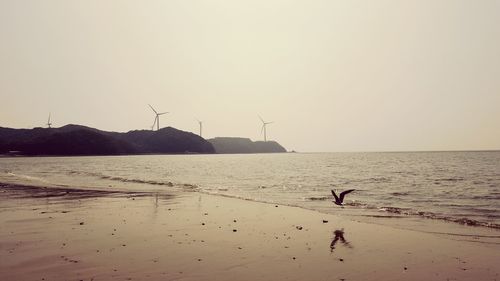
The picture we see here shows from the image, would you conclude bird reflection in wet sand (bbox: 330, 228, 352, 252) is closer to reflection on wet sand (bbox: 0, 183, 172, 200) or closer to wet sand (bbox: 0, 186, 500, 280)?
wet sand (bbox: 0, 186, 500, 280)

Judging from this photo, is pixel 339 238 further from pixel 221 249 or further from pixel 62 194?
pixel 62 194

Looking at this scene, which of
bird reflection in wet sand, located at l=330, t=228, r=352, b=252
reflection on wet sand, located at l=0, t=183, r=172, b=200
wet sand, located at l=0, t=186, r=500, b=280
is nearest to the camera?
wet sand, located at l=0, t=186, r=500, b=280

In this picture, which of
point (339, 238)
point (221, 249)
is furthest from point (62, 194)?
point (339, 238)

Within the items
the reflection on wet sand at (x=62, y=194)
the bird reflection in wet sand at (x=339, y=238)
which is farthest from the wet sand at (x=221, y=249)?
the reflection on wet sand at (x=62, y=194)

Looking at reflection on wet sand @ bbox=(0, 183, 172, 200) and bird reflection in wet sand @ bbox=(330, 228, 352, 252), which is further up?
reflection on wet sand @ bbox=(0, 183, 172, 200)

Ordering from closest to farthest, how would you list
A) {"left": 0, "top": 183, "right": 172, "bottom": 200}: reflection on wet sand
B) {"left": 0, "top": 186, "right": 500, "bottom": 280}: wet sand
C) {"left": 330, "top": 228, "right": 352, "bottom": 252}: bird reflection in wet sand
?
1. {"left": 0, "top": 186, "right": 500, "bottom": 280}: wet sand
2. {"left": 330, "top": 228, "right": 352, "bottom": 252}: bird reflection in wet sand
3. {"left": 0, "top": 183, "right": 172, "bottom": 200}: reflection on wet sand

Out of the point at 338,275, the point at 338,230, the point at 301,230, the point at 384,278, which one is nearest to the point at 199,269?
the point at 338,275

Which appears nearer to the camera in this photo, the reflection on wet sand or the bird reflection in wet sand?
the bird reflection in wet sand

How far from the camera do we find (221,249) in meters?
14.5

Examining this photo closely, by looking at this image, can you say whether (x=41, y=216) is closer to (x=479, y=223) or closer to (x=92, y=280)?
(x=92, y=280)

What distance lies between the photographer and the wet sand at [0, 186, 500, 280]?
37.7 feet

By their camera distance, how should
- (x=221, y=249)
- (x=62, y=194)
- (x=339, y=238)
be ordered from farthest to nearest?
(x=62, y=194), (x=339, y=238), (x=221, y=249)

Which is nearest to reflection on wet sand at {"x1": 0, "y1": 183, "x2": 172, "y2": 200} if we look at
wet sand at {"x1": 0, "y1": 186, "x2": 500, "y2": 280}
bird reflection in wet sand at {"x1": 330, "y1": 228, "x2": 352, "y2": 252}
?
wet sand at {"x1": 0, "y1": 186, "x2": 500, "y2": 280}

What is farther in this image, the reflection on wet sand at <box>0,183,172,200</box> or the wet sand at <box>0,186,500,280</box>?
the reflection on wet sand at <box>0,183,172,200</box>
